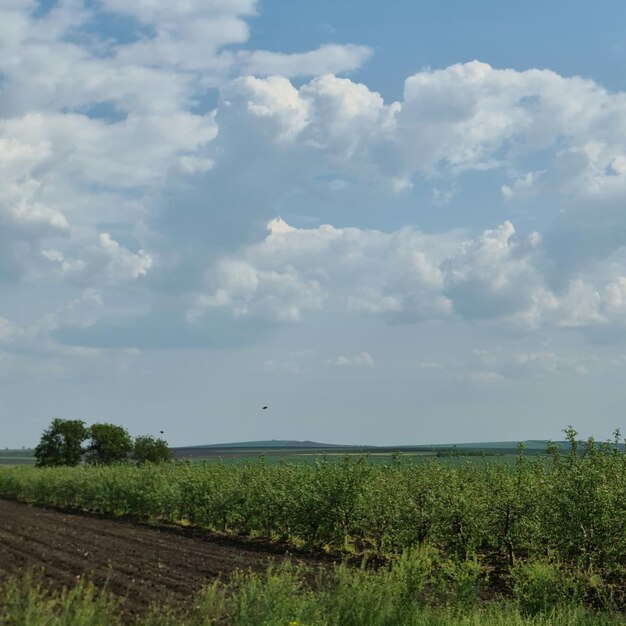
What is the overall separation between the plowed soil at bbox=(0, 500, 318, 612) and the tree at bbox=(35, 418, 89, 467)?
1765 inches

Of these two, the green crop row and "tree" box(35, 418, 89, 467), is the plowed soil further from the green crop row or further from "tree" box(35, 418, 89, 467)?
"tree" box(35, 418, 89, 467)

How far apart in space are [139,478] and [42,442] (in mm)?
42266

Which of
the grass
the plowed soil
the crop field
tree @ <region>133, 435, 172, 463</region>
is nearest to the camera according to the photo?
the grass

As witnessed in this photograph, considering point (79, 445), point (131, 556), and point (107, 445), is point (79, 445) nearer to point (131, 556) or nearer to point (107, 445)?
point (107, 445)

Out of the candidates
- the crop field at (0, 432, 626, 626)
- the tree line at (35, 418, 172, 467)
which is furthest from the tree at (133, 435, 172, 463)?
the crop field at (0, 432, 626, 626)

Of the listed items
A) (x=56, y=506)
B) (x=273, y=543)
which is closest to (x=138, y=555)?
(x=273, y=543)

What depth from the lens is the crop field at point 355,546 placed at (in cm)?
1249

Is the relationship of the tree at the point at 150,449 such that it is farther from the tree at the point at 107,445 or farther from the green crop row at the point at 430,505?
the green crop row at the point at 430,505

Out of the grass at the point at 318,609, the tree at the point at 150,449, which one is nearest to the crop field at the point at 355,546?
the grass at the point at 318,609

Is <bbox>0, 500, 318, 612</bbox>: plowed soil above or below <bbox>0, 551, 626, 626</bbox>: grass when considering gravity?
below

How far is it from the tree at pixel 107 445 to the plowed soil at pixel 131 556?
43987 millimetres

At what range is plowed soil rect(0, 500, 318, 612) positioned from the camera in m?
17.2

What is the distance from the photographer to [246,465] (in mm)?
31922

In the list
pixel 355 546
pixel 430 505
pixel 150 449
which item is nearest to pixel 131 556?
pixel 355 546
